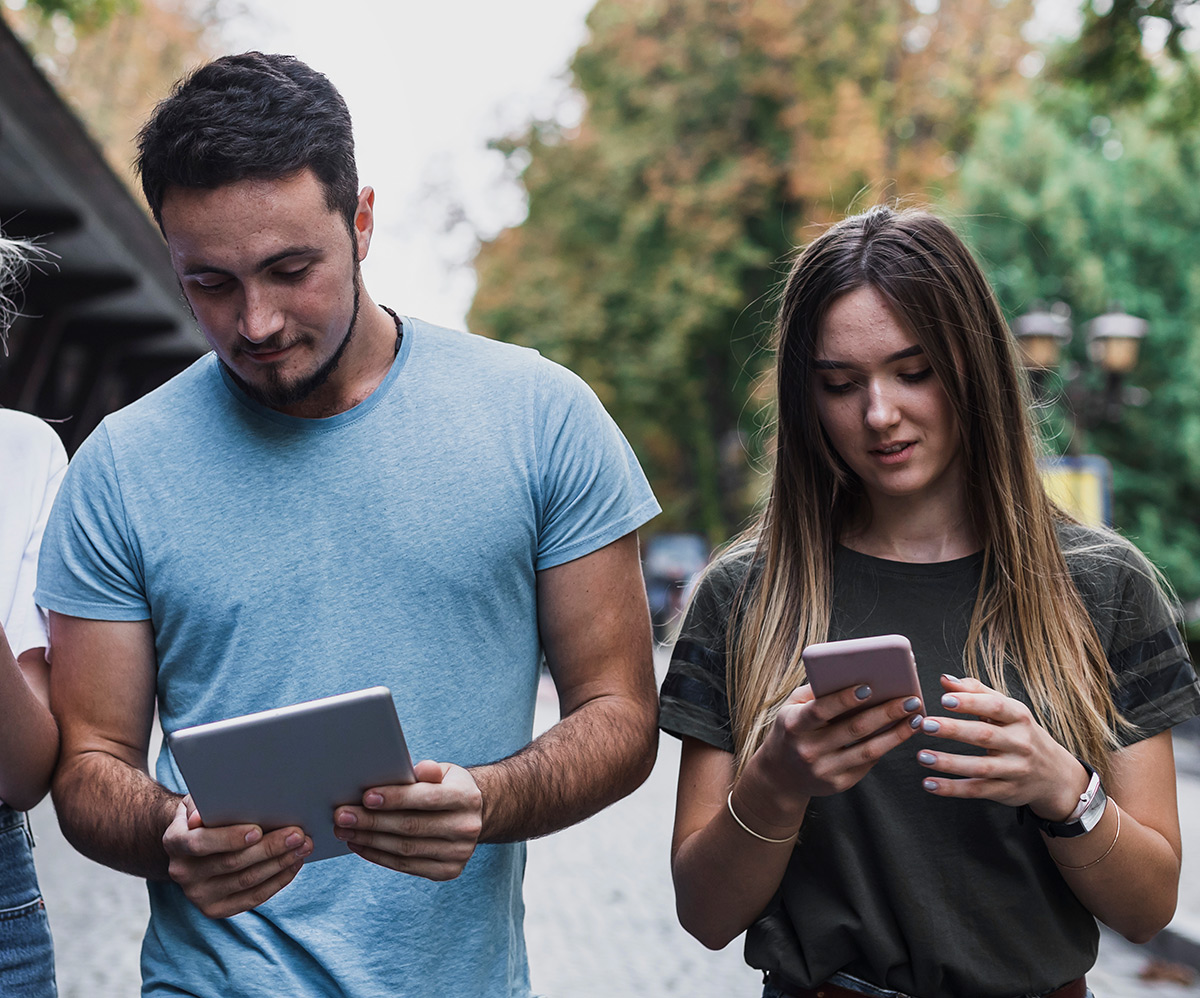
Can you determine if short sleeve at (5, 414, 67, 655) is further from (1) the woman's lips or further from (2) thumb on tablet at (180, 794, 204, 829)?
(1) the woman's lips

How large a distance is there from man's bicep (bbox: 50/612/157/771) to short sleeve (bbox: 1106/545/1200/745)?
5.59 feet

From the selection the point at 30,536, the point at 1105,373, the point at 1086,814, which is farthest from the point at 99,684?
the point at 1105,373

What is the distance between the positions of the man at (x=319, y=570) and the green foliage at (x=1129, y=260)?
61.9 feet

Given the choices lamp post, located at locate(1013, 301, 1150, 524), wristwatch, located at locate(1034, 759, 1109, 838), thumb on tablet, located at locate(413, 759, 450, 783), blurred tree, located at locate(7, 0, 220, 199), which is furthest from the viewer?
blurred tree, located at locate(7, 0, 220, 199)

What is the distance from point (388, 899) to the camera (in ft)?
8.04

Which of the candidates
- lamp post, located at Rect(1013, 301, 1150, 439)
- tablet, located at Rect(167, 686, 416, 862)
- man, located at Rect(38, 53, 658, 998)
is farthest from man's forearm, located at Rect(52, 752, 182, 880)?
lamp post, located at Rect(1013, 301, 1150, 439)

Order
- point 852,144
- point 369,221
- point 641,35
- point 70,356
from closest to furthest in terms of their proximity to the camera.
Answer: point 369,221
point 70,356
point 852,144
point 641,35

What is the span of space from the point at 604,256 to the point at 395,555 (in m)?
28.2

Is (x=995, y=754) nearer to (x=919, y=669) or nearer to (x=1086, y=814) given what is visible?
(x=1086, y=814)

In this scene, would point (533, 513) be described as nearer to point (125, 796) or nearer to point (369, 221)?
point (369, 221)

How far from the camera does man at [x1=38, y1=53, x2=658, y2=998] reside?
8.03 feet

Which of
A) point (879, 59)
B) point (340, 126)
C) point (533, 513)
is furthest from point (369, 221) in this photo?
point (879, 59)

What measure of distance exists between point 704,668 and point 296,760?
2.73 ft

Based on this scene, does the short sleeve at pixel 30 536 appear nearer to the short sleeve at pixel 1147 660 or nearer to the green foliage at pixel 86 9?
the short sleeve at pixel 1147 660
